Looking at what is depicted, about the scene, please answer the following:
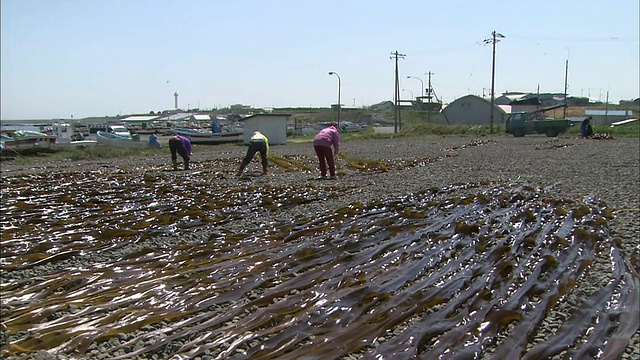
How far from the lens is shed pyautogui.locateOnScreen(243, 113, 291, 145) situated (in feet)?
119

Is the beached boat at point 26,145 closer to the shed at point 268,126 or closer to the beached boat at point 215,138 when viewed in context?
the beached boat at point 215,138

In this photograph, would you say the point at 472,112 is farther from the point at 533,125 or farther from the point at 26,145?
the point at 26,145

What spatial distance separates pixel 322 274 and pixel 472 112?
67835mm

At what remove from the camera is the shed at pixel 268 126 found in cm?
3631

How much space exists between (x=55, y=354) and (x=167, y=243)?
3.48 meters

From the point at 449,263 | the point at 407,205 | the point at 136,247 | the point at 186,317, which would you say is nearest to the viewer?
the point at 186,317

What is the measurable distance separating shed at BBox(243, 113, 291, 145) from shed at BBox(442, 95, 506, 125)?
37.7 meters

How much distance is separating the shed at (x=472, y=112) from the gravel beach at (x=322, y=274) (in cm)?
5959

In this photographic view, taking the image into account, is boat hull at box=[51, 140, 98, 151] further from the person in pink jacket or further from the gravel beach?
the person in pink jacket

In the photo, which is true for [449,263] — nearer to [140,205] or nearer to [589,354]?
[589,354]

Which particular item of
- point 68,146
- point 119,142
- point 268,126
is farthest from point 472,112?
point 68,146

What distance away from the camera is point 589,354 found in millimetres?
4000

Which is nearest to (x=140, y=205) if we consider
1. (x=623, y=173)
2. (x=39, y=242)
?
(x=39, y=242)

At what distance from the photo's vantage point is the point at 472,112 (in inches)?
2771
